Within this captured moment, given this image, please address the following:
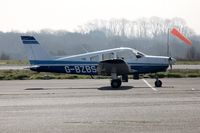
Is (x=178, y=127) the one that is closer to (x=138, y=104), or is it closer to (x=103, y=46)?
(x=138, y=104)

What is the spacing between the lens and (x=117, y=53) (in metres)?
21.2

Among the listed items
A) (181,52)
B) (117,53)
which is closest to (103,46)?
(181,52)

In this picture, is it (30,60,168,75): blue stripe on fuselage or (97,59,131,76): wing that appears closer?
(97,59,131,76): wing

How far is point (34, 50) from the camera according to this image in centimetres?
2236

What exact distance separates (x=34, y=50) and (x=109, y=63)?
4.11m

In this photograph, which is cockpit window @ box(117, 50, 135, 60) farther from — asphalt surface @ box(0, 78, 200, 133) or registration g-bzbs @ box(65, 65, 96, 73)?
asphalt surface @ box(0, 78, 200, 133)

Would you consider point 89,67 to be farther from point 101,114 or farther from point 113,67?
point 101,114

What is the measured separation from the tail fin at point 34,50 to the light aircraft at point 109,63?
0.16 ft

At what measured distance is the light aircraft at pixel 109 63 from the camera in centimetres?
2088

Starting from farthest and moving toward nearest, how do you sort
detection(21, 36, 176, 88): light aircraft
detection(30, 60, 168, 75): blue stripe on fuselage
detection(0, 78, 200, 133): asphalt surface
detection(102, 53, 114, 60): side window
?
1. detection(30, 60, 168, 75): blue stripe on fuselage
2. detection(102, 53, 114, 60): side window
3. detection(21, 36, 176, 88): light aircraft
4. detection(0, 78, 200, 133): asphalt surface

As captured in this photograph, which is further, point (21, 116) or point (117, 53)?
point (117, 53)

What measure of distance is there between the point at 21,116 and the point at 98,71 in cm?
1068

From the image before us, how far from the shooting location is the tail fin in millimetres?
22234

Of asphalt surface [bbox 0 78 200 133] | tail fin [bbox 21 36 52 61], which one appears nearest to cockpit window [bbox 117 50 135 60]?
tail fin [bbox 21 36 52 61]
